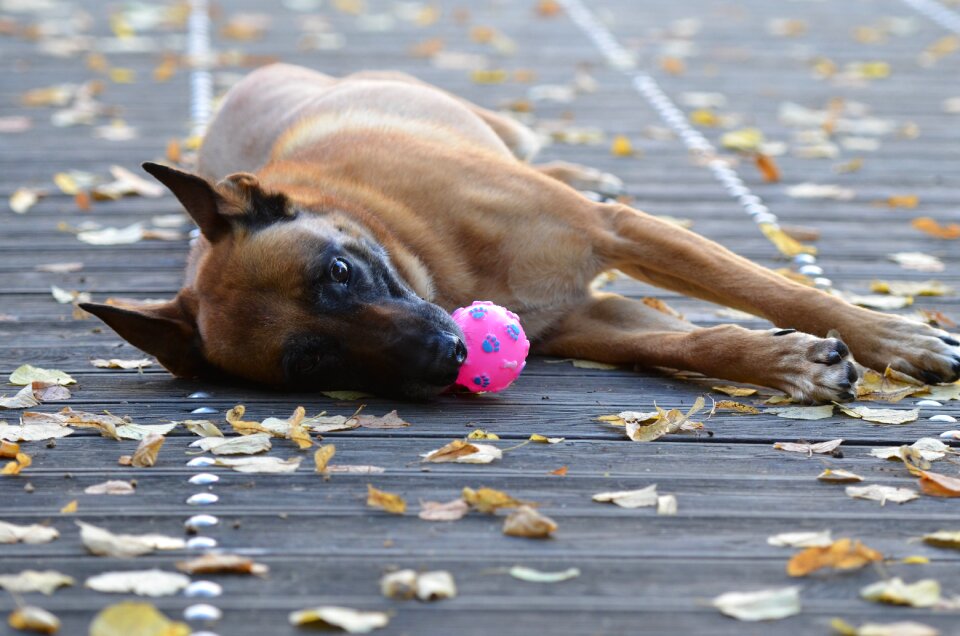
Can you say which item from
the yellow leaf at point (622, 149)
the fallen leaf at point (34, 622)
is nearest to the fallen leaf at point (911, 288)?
the yellow leaf at point (622, 149)

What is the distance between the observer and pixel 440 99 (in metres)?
5.11

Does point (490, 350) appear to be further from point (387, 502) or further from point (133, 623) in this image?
point (133, 623)

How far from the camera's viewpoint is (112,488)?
116 inches

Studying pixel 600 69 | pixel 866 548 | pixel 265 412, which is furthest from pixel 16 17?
pixel 866 548

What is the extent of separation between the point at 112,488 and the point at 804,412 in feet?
6.10

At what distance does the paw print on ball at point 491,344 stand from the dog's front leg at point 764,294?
25.7 inches

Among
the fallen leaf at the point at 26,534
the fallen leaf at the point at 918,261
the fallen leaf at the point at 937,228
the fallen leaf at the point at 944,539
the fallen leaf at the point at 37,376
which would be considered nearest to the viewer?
the fallen leaf at the point at 944,539

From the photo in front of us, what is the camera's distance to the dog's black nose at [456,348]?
341 cm

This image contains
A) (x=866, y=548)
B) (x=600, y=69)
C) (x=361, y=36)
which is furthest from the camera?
(x=361, y=36)

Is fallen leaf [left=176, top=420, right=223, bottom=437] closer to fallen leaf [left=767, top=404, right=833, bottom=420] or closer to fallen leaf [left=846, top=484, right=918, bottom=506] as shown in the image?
fallen leaf [left=767, top=404, right=833, bottom=420]

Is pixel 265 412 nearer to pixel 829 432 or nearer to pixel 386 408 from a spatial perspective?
pixel 386 408

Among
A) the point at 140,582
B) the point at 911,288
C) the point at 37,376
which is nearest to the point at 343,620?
the point at 140,582

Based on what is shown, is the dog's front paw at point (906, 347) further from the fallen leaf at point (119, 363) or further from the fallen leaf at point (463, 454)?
the fallen leaf at point (119, 363)

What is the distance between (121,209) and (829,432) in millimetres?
3914
